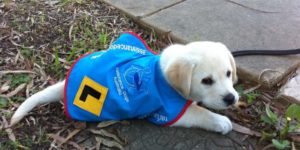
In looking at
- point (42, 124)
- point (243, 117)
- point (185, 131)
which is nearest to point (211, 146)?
point (185, 131)

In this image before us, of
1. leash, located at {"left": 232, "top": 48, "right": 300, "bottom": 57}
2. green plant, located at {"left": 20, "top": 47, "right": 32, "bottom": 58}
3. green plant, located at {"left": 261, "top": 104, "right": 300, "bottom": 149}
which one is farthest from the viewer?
green plant, located at {"left": 20, "top": 47, "right": 32, "bottom": 58}

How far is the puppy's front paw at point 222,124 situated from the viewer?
2775 mm

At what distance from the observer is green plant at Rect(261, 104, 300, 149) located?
8.88 feet

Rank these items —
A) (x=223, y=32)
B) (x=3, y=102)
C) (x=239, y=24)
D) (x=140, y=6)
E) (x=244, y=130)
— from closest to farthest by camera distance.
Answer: (x=244, y=130) → (x=3, y=102) → (x=223, y=32) → (x=239, y=24) → (x=140, y=6)

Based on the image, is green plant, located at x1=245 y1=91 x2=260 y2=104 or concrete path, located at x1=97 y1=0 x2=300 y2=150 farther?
green plant, located at x1=245 y1=91 x2=260 y2=104

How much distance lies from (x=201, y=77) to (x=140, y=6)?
1.92 meters

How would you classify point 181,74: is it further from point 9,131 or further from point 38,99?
point 9,131

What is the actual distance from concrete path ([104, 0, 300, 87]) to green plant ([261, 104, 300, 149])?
1.19 ft

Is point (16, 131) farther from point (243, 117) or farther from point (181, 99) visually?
point (243, 117)

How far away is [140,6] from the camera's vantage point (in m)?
4.34

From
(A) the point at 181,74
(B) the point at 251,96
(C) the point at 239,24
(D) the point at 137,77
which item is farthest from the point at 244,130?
(C) the point at 239,24

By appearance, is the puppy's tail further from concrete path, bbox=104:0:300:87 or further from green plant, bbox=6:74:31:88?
concrete path, bbox=104:0:300:87

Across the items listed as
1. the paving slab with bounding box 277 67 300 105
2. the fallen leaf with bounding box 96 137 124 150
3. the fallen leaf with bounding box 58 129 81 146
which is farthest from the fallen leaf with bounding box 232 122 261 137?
the fallen leaf with bounding box 58 129 81 146

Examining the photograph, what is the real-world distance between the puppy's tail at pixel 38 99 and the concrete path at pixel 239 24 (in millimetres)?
1247
